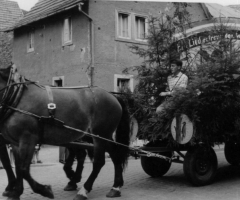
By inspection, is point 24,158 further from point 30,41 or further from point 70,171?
point 30,41

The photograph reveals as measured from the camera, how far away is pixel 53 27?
52.9 ft

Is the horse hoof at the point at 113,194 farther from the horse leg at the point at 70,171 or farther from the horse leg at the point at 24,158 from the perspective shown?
the horse leg at the point at 24,158

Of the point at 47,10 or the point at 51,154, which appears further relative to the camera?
the point at 47,10

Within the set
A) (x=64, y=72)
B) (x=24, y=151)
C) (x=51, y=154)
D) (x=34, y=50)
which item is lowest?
(x=51, y=154)

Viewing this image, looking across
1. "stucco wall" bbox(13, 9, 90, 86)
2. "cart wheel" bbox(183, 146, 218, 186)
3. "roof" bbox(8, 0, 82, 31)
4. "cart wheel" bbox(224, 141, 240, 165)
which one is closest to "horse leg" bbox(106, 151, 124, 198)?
"cart wheel" bbox(183, 146, 218, 186)

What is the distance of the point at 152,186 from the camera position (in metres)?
6.02

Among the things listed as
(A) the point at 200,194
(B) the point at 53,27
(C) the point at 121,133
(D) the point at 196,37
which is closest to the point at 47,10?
(B) the point at 53,27

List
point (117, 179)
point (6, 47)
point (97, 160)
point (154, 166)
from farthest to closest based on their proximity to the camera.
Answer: point (6, 47) → point (154, 166) → point (117, 179) → point (97, 160)

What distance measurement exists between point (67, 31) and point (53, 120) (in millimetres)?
11205

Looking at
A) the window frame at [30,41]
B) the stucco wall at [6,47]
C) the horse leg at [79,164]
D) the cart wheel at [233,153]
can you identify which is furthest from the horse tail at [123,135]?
the stucco wall at [6,47]

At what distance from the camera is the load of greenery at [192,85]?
568 cm

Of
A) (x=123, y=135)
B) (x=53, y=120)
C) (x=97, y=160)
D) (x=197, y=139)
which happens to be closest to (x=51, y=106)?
(x=53, y=120)

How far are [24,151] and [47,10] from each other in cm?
1236

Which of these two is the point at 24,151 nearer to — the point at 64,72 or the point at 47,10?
the point at 64,72
